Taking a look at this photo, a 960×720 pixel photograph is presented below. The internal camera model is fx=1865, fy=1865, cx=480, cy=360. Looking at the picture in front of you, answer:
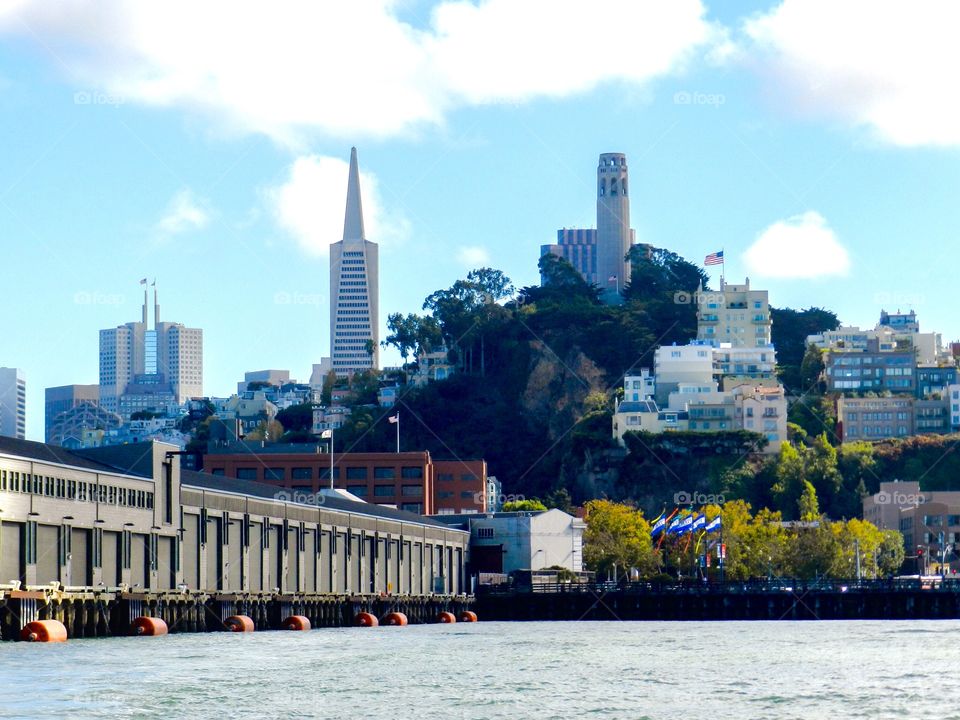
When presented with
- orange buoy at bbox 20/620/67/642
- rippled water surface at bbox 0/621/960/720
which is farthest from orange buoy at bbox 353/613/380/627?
orange buoy at bbox 20/620/67/642

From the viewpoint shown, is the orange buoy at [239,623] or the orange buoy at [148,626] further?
the orange buoy at [239,623]

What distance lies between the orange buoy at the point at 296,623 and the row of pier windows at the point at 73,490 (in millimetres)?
13609

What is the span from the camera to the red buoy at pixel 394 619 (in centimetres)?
14600

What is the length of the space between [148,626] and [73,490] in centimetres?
972

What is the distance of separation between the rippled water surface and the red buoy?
1309 inches

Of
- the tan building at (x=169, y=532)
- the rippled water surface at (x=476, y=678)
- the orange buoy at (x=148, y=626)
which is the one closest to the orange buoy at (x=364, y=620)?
the tan building at (x=169, y=532)

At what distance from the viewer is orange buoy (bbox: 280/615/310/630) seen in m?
127

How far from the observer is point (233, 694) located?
227 feet

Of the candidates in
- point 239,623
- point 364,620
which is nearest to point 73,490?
point 239,623

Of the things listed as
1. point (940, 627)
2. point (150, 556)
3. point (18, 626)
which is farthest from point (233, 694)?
point (940, 627)

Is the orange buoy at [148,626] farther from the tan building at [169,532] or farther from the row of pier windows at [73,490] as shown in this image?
the row of pier windows at [73,490]

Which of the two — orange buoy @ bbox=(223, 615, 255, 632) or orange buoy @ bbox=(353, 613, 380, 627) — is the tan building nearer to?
orange buoy @ bbox=(223, 615, 255, 632)

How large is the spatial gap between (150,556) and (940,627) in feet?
192

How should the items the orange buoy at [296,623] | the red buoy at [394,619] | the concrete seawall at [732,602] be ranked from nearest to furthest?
the orange buoy at [296,623] < the red buoy at [394,619] < the concrete seawall at [732,602]
